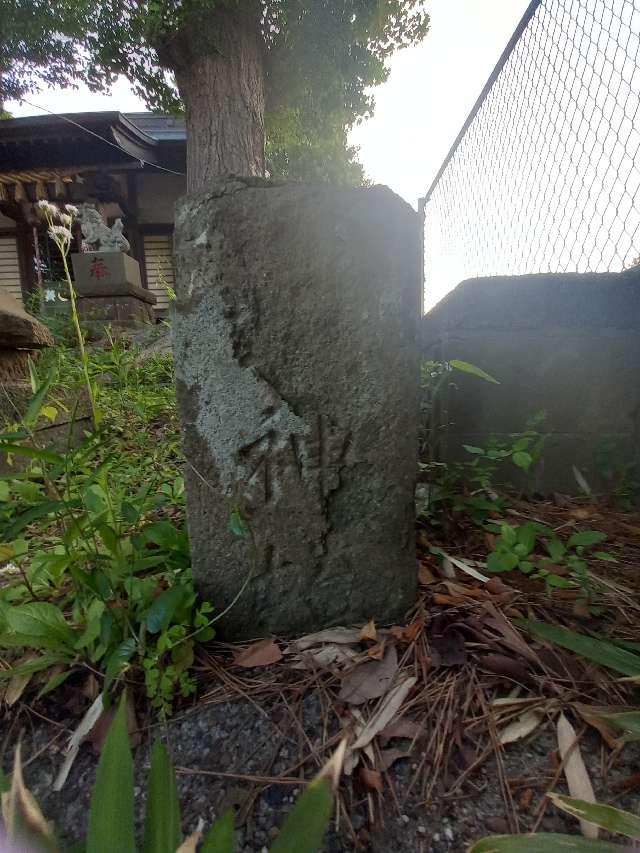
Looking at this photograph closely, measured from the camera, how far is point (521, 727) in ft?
2.94

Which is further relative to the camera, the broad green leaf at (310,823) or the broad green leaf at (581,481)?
the broad green leaf at (581,481)

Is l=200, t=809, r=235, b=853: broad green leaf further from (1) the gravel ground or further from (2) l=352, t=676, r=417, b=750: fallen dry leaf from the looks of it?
(2) l=352, t=676, r=417, b=750: fallen dry leaf

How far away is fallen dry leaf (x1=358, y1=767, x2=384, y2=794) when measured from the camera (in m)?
→ 0.82

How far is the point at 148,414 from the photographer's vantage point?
282cm

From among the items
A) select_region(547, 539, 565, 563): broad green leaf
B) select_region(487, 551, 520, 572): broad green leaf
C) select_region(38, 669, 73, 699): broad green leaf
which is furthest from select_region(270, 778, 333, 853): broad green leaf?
select_region(547, 539, 565, 563): broad green leaf

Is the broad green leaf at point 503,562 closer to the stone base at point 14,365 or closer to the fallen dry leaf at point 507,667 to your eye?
the fallen dry leaf at point 507,667

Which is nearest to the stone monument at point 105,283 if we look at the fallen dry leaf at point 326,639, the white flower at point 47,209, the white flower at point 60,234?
the white flower at point 47,209

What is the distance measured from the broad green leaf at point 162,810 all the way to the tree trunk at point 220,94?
5369mm

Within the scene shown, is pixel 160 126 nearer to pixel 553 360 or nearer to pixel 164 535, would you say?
pixel 553 360

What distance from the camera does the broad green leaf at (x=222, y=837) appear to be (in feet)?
2.01

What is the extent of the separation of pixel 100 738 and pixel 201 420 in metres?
0.70

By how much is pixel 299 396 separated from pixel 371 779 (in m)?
0.78

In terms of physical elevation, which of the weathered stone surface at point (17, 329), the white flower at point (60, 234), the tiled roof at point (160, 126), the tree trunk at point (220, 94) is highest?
the tiled roof at point (160, 126)

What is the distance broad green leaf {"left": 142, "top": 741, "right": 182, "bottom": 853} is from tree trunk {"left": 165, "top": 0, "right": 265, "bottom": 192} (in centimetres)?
537
